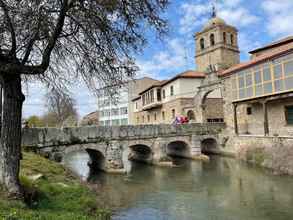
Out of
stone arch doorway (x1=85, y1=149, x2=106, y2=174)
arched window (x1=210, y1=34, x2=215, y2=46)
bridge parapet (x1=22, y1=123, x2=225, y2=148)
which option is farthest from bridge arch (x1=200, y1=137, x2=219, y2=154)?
arched window (x1=210, y1=34, x2=215, y2=46)

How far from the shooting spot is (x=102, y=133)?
676 inches

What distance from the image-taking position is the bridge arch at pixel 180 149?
22341 millimetres

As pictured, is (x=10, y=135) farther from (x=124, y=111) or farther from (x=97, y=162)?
(x=124, y=111)

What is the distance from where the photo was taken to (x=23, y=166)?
855 cm

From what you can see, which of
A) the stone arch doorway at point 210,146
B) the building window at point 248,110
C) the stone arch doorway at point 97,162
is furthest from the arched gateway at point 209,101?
the stone arch doorway at point 97,162

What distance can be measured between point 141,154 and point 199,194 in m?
12.0

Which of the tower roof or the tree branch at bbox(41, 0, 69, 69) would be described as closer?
the tree branch at bbox(41, 0, 69, 69)

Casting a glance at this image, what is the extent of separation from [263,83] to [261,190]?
9.42m

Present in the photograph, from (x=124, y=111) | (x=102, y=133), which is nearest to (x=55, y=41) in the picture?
(x=102, y=133)

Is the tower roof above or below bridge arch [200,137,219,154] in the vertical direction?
above

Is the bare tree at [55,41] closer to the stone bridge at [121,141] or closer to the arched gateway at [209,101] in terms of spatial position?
the stone bridge at [121,141]

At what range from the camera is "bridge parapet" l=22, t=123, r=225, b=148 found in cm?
1401

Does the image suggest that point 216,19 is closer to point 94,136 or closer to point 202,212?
point 94,136

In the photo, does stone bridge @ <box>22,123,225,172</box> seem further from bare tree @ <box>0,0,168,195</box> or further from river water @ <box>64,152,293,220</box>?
bare tree @ <box>0,0,168,195</box>
